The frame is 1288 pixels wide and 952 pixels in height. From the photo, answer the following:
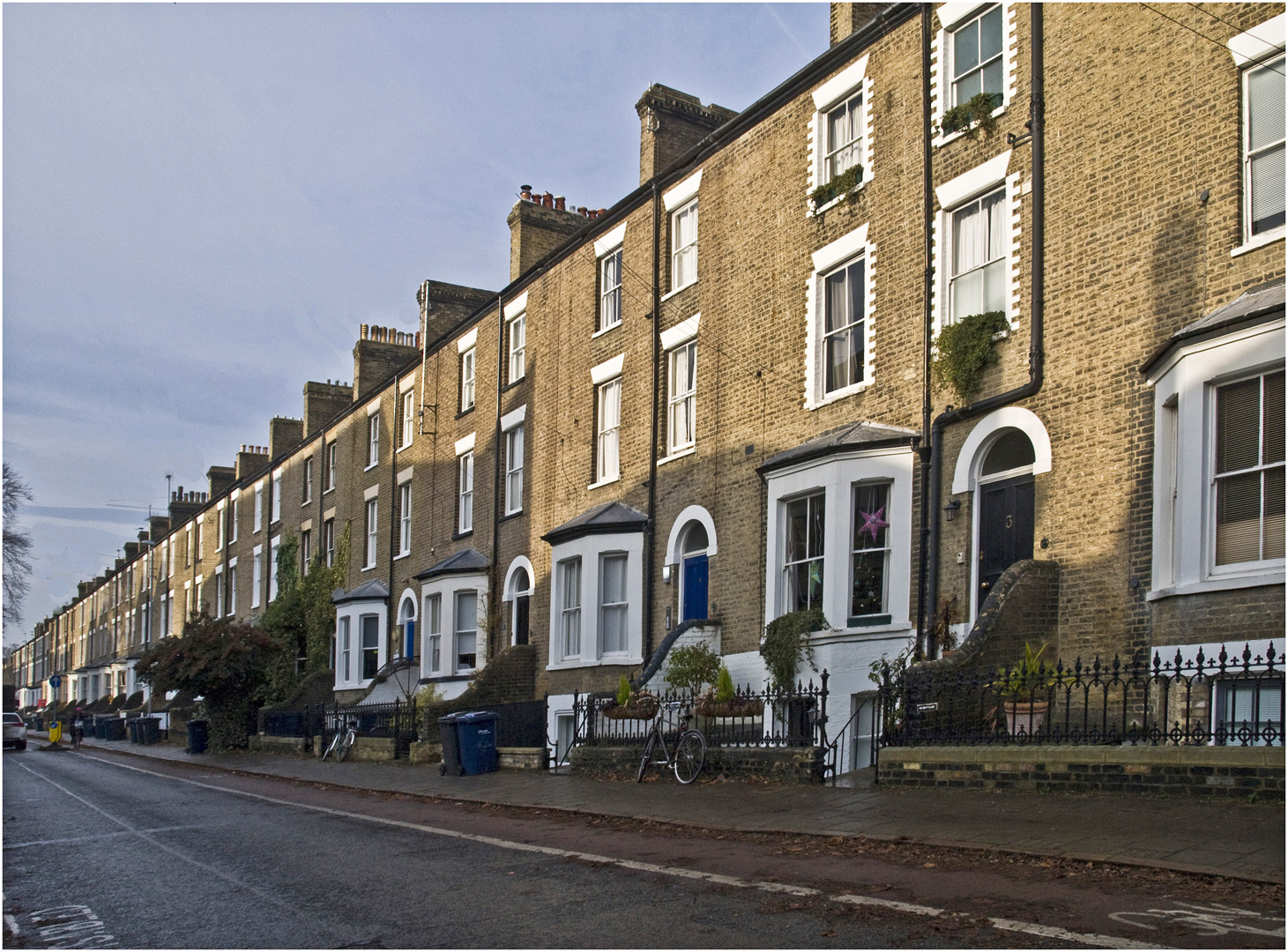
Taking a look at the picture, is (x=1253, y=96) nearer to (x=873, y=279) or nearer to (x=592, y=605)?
(x=873, y=279)

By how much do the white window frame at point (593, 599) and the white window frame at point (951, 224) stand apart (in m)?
8.21

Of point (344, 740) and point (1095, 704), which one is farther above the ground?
point (1095, 704)

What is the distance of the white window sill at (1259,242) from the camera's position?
1221 cm

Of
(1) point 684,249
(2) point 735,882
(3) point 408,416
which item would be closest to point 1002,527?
(2) point 735,882

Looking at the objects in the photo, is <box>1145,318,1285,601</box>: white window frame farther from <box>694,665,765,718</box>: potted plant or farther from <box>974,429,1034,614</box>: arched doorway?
<box>694,665,765,718</box>: potted plant

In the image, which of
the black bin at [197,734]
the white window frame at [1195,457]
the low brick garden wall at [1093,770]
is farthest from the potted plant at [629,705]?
the black bin at [197,734]

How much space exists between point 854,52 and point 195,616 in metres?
26.5

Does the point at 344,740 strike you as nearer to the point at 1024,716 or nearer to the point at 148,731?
the point at 1024,716

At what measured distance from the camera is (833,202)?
18.8 metres

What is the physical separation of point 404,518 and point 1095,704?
81.2 ft

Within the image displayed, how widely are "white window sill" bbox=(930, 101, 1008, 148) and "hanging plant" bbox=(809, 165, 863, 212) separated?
164 centimetres

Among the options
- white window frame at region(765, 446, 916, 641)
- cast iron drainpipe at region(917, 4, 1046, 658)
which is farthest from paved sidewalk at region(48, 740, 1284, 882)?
cast iron drainpipe at region(917, 4, 1046, 658)

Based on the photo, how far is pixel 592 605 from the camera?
23391mm

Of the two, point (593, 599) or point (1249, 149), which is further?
point (593, 599)
